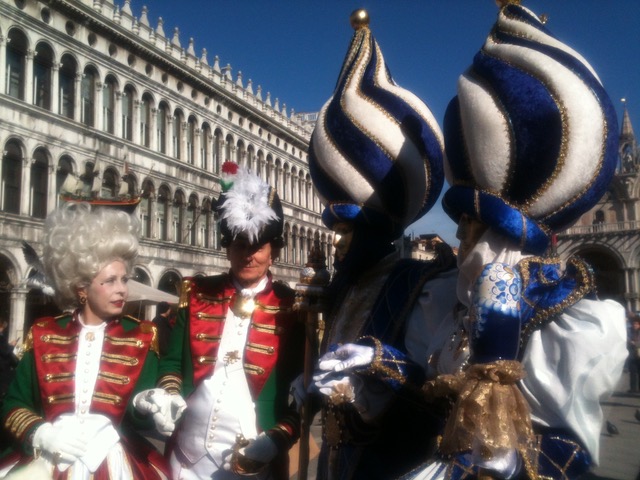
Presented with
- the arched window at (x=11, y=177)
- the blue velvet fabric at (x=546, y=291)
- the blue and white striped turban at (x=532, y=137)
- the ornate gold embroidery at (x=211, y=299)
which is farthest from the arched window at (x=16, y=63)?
the blue velvet fabric at (x=546, y=291)

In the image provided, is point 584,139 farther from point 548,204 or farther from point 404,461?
point 404,461

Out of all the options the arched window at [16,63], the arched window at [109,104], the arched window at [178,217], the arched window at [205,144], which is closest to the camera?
the arched window at [16,63]

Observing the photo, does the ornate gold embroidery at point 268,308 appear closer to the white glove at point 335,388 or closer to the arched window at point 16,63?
the white glove at point 335,388

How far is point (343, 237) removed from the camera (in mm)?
2738

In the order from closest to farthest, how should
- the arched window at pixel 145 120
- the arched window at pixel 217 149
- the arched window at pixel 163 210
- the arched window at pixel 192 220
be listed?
1. the arched window at pixel 145 120
2. the arched window at pixel 163 210
3. the arched window at pixel 192 220
4. the arched window at pixel 217 149

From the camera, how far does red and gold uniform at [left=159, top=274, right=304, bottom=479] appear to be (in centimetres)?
275

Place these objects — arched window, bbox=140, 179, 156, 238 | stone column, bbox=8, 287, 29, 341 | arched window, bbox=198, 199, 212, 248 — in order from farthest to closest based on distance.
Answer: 1. arched window, bbox=198, 199, 212, 248
2. arched window, bbox=140, 179, 156, 238
3. stone column, bbox=8, 287, 29, 341

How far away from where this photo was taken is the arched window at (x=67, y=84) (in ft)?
62.7

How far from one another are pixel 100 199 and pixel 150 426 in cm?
115

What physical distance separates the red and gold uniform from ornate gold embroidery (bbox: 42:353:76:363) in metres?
0.43

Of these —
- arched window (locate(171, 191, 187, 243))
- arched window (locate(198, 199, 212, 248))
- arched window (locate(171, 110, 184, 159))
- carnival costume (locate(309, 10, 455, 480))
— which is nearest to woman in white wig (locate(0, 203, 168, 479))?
carnival costume (locate(309, 10, 455, 480))

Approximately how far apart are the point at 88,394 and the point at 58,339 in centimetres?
30

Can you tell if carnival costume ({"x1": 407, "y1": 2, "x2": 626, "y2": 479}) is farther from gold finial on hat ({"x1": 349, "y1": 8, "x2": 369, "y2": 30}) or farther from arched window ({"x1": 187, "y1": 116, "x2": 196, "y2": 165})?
arched window ({"x1": 187, "y1": 116, "x2": 196, "y2": 165})

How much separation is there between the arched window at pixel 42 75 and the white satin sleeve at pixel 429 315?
61.4 ft
